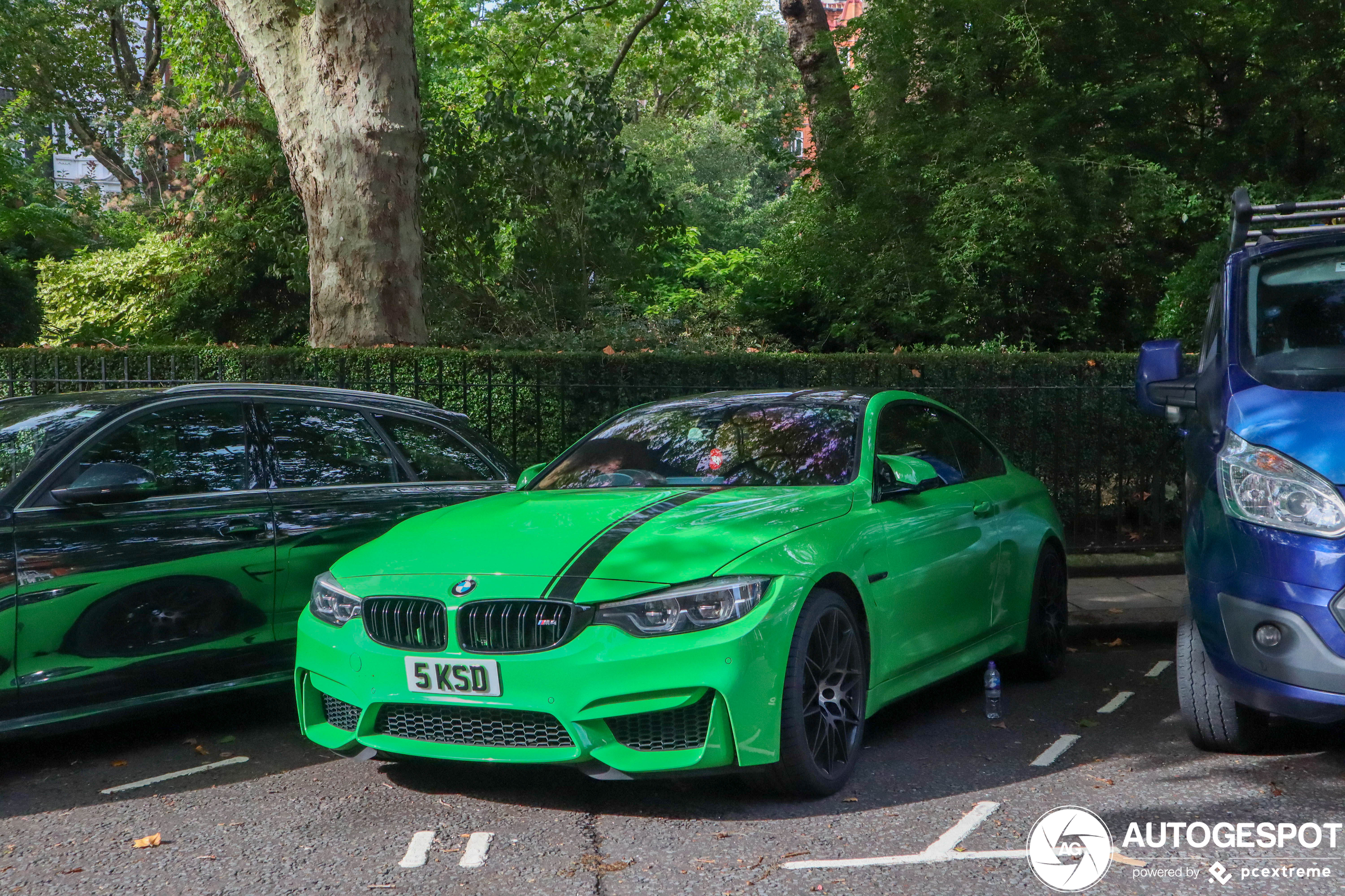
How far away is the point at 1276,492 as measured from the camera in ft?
14.0

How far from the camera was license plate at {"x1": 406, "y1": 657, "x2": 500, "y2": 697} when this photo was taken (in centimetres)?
412

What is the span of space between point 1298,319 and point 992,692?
205 cm

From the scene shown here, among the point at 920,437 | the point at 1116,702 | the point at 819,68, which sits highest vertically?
the point at 819,68

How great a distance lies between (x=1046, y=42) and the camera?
14.7 m

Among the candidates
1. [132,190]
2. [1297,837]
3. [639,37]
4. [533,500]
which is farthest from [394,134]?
[132,190]

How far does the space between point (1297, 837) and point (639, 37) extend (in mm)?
23767

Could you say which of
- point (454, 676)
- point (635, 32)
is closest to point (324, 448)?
point (454, 676)

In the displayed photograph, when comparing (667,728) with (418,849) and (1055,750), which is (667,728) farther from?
(1055,750)

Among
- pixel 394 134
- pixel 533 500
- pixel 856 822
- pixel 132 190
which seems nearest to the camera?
pixel 856 822

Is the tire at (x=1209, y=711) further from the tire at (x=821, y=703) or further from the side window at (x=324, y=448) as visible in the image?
the side window at (x=324, y=448)

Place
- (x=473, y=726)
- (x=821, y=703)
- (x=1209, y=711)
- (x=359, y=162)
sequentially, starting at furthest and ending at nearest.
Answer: (x=359, y=162), (x=1209, y=711), (x=821, y=703), (x=473, y=726)

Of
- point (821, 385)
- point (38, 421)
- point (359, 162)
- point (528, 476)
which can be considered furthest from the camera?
point (359, 162)

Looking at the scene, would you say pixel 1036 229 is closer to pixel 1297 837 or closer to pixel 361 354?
pixel 361 354

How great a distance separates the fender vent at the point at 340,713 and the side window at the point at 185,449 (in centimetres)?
132
